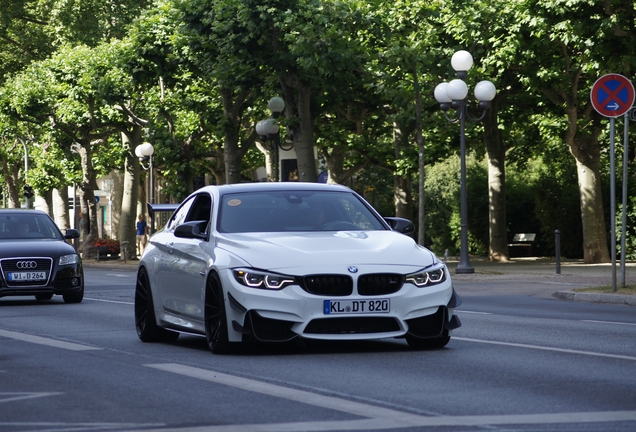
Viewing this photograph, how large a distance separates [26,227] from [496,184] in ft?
62.7

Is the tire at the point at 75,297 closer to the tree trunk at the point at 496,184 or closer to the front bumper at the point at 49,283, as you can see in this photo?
the front bumper at the point at 49,283

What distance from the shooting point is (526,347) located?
38.7 ft

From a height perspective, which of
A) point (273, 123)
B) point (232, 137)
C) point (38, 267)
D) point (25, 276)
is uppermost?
point (232, 137)

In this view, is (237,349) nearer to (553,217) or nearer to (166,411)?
(166,411)

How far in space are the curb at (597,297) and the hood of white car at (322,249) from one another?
29.0ft

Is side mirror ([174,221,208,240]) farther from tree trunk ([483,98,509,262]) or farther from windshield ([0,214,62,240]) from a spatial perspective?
tree trunk ([483,98,509,262])

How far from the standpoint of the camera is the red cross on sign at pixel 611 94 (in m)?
20.4

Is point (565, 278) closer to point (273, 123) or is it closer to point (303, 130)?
point (303, 130)

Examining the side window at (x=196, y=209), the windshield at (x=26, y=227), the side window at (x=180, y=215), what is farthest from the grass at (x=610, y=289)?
the side window at (x=196, y=209)

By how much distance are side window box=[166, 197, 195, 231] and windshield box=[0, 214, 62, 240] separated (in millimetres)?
8921

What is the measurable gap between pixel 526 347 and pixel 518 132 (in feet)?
112

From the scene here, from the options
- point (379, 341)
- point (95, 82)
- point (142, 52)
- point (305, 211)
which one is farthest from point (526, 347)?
point (95, 82)

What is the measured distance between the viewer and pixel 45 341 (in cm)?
1345

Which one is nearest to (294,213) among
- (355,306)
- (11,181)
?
(355,306)
